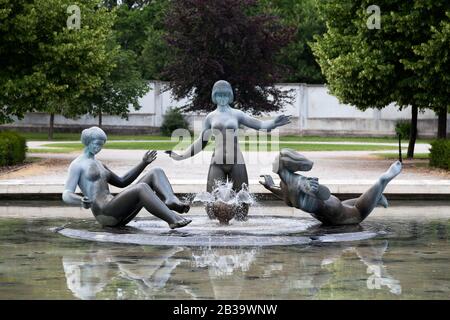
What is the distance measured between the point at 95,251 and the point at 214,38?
35.5 meters

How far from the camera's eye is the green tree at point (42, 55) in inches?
1113

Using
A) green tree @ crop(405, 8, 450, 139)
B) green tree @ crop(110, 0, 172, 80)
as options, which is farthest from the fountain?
green tree @ crop(110, 0, 172, 80)

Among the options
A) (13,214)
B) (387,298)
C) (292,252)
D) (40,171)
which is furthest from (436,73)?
(387,298)

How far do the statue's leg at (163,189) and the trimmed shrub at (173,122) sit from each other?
44965mm

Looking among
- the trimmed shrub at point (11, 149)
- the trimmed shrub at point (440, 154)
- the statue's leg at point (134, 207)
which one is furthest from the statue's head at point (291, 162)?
the trimmed shrub at point (11, 149)

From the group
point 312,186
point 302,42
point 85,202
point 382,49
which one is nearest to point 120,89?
point 302,42

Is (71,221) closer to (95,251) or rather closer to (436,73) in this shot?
(95,251)

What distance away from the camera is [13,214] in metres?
15.6

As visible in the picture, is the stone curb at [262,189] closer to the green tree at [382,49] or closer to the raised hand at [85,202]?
the raised hand at [85,202]

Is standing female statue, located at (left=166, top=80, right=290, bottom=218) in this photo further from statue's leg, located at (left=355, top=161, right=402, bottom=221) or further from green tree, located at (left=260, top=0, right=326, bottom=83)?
green tree, located at (left=260, top=0, right=326, bottom=83)

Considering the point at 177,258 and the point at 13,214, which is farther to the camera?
the point at 13,214

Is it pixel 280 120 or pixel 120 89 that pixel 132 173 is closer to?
pixel 280 120

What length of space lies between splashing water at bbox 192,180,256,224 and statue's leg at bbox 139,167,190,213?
110 cm

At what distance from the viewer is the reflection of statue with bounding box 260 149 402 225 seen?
12.9 metres
